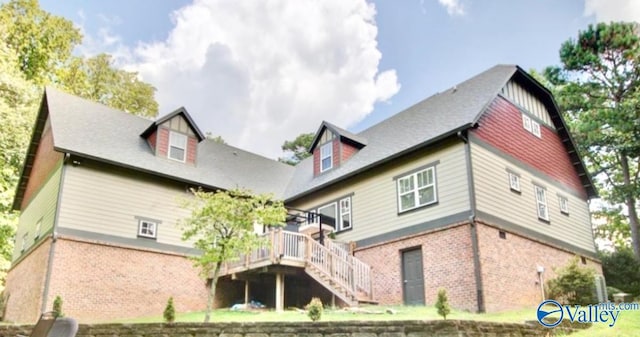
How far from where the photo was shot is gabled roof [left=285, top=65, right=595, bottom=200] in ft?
49.3

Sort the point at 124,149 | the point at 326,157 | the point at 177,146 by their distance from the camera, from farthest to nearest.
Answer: the point at 326,157
the point at 177,146
the point at 124,149

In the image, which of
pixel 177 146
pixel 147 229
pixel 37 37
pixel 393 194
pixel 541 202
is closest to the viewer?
pixel 393 194

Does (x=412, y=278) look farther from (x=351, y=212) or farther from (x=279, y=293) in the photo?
(x=279, y=293)

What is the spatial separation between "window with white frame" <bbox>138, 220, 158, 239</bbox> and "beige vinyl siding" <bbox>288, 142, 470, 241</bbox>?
6.08m

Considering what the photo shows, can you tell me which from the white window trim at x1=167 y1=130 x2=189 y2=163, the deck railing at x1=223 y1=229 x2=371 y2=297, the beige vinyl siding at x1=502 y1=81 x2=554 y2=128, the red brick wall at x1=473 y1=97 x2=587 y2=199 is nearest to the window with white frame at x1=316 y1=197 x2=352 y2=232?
the deck railing at x1=223 y1=229 x2=371 y2=297

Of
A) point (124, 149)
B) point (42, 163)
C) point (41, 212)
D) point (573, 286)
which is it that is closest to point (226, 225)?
point (124, 149)

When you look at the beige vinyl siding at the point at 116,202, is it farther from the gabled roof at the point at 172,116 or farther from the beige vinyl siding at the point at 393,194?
the beige vinyl siding at the point at 393,194

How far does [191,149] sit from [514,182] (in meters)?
12.0

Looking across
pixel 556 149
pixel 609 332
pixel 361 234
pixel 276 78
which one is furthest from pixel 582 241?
pixel 276 78

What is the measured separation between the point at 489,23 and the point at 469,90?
3.78 m

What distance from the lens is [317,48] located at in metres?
25.9

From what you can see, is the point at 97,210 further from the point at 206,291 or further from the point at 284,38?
the point at 284,38

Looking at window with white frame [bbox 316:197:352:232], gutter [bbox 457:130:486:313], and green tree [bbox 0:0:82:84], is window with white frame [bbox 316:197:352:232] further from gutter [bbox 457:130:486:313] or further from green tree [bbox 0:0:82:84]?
green tree [bbox 0:0:82:84]

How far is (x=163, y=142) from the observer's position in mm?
18641
